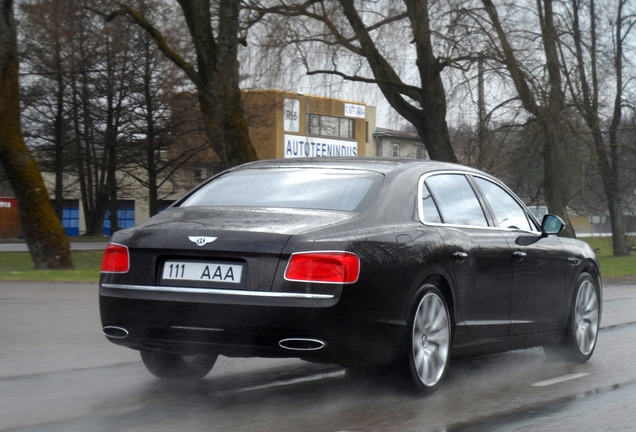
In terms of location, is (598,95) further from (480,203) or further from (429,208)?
(429,208)

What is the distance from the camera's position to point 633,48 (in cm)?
3600

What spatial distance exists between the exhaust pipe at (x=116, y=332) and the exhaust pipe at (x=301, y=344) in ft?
3.36

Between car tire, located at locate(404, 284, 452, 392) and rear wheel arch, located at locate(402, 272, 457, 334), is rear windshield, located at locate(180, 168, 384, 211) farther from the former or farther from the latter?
car tire, located at locate(404, 284, 452, 392)

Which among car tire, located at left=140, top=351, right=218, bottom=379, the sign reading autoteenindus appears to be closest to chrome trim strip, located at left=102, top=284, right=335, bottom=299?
car tire, located at left=140, top=351, right=218, bottom=379

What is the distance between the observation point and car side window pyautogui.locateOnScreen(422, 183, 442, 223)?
22.7ft

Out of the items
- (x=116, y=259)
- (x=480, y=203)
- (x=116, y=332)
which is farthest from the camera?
(x=480, y=203)

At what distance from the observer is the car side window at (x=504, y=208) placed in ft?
26.1

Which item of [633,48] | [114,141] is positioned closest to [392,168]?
[633,48]

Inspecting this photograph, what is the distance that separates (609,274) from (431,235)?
20.8 metres

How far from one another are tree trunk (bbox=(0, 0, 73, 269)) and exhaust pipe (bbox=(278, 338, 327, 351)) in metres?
16.3

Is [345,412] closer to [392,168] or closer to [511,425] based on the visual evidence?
[511,425]

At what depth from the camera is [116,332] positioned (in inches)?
248

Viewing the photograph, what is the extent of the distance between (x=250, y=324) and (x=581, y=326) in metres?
3.96

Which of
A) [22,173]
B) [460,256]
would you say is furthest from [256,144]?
[460,256]
